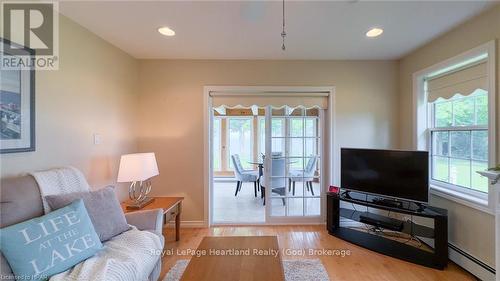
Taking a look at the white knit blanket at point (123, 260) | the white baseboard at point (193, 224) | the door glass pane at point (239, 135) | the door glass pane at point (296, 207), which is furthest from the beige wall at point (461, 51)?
the door glass pane at point (239, 135)

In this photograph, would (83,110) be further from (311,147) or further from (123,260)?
(311,147)

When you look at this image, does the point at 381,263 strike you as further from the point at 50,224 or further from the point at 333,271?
the point at 50,224

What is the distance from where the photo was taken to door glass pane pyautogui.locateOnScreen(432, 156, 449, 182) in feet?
8.95

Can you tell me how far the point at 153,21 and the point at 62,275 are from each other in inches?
82.8

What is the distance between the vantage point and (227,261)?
5.45 feet

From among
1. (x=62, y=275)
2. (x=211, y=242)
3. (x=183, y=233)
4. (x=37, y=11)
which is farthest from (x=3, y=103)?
(x=183, y=233)

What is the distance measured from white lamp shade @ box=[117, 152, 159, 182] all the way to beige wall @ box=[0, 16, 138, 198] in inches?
11.8

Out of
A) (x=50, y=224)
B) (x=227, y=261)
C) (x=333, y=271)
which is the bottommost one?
(x=333, y=271)

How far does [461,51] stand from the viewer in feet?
7.59

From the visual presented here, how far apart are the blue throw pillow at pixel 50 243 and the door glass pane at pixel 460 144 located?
3.48 meters

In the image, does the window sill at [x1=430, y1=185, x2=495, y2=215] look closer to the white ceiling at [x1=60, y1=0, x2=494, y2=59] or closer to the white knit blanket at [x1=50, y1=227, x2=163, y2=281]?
the white ceiling at [x1=60, y1=0, x2=494, y2=59]

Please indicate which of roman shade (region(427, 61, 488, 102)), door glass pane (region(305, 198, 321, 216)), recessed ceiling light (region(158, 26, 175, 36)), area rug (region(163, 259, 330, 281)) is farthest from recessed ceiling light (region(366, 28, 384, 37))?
area rug (region(163, 259, 330, 281))

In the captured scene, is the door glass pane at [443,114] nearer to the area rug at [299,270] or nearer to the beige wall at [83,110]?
the area rug at [299,270]

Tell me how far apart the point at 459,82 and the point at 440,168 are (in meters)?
1.03
